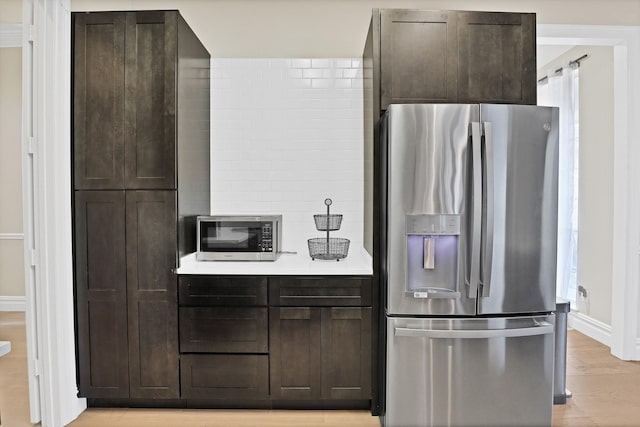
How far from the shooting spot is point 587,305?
14.4 feet

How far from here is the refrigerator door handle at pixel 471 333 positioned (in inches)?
96.0

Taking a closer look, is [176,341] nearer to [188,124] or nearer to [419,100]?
[188,124]

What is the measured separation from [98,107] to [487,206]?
2260 mm

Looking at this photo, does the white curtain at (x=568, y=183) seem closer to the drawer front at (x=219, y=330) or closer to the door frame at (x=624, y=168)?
the door frame at (x=624, y=168)

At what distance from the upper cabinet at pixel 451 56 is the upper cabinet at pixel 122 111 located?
1235mm

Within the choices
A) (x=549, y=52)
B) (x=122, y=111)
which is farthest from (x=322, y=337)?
(x=549, y=52)

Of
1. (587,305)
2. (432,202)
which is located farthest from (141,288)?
(587,305)

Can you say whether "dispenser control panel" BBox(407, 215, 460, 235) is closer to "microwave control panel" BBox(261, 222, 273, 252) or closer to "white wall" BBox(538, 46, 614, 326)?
"microwave control panel" BBox(261, 222, 273, 252)

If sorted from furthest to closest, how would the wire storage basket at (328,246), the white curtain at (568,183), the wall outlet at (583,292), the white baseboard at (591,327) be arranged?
the white curtain at (568,183), the wall outlet at (583,292), the white baseboard at (591,327), the wire storage basket at (328,246)

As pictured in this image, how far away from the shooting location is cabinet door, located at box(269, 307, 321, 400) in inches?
111

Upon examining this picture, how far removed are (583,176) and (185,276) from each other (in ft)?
12.2

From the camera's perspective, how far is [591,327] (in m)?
4.28

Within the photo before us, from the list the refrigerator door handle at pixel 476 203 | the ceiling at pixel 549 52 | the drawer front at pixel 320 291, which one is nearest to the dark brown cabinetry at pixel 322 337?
the drawer front at pixel 320 291

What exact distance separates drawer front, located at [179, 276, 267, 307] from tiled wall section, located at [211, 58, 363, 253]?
82 centimetres
